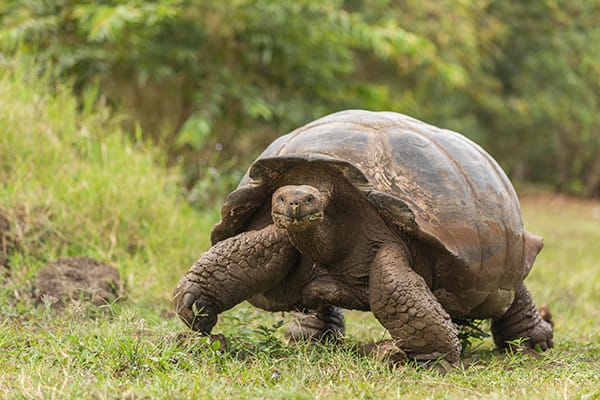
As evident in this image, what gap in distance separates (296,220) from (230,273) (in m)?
0.44

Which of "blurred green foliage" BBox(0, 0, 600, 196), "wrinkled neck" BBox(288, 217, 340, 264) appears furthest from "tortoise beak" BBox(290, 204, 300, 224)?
"blurred green foliage" BBox(0, 0, 600, 196)

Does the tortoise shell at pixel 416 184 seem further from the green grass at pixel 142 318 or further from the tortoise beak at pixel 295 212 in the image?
the green grass at pixel 142 318

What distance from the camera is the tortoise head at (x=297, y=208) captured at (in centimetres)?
296

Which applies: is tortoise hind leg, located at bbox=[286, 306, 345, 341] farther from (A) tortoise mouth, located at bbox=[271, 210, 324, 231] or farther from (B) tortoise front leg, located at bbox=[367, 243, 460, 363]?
(A) tortoise mouth, located at bbox=[271, 210, 324, 231]

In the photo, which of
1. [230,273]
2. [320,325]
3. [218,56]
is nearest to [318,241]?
[230,273]

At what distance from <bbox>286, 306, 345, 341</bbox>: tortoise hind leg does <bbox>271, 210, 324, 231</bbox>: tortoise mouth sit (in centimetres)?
82

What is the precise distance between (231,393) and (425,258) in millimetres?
1112

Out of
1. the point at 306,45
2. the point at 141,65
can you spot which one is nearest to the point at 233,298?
the point at 141,65

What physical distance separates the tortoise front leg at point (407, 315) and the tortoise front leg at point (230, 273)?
→ 16.3 inches

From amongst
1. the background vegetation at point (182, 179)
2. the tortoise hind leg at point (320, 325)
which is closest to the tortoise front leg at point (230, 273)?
the background vegetation at point (182, 179)

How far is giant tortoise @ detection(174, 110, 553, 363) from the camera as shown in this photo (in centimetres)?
307

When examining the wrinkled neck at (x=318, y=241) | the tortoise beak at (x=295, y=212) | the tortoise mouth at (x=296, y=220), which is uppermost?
the tortoise beak at (x=295, y=212)

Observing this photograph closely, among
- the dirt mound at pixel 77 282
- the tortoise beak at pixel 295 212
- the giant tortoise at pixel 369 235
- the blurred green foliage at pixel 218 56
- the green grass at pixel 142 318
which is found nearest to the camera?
the green grass at pixel 142 318

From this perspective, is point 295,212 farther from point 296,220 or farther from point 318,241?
point 318,241
